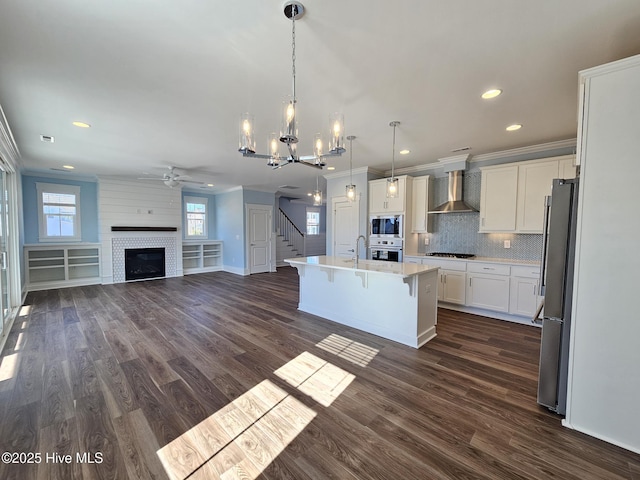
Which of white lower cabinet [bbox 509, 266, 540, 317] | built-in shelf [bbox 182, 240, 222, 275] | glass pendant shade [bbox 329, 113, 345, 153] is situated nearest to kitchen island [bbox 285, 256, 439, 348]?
white lower cabinet [bbox 509, 266, 540, 317]

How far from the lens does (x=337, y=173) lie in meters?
6.12

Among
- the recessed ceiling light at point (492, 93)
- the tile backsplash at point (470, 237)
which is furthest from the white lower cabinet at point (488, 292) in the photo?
the recessed ceiling light at point (492, 93)

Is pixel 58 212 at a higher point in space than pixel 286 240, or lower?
higher

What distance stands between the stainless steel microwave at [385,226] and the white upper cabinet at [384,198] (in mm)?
121

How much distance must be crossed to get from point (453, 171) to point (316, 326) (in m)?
3.68

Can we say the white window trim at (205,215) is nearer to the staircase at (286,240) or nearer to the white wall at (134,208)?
the white wall at (134,208)

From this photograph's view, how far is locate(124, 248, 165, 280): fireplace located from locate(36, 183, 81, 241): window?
124cm

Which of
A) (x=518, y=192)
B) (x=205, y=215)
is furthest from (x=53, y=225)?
(x=518, y=192)

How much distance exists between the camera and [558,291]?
2109 mm

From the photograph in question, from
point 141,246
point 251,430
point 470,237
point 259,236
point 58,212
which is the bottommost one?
point 251,430

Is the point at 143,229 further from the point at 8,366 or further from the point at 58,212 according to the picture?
A: the point at 8,366

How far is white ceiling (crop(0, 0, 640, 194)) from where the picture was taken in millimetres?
1645

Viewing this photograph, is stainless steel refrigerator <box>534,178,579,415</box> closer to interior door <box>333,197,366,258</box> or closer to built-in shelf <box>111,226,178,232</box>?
interior door <box>333,197,366,258</box>

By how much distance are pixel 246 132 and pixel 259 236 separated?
6.65m
